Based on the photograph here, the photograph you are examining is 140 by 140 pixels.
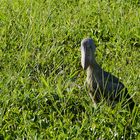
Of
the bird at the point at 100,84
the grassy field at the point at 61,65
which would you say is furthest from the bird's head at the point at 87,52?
the grassy field at the point at 61,65

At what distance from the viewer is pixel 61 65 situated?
5.82 metres

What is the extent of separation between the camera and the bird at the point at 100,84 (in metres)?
4.86

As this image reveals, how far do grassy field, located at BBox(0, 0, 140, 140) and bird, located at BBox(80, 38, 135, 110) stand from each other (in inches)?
3.4

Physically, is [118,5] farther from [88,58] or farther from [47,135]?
[47,135]

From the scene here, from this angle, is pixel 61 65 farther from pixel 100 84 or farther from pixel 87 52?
pixel 100 84

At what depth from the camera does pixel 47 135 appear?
14.8 feet

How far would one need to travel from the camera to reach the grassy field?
462 cm

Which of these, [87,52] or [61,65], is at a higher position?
[87,52]

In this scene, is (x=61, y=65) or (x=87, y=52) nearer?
(x=87, y=52)

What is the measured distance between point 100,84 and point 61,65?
0.93 m

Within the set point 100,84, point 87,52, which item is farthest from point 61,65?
point 100,84

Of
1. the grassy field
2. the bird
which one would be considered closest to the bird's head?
the bird

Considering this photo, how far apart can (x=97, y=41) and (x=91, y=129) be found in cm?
207

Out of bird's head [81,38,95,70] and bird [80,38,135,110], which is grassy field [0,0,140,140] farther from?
bird's head [81,38,95,70]
